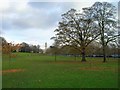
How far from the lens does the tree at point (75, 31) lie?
185 feet

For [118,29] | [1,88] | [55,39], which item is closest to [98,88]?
[1,88]

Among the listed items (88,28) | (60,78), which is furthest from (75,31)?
(60,78)

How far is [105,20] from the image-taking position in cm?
5294

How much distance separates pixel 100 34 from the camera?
174 feet

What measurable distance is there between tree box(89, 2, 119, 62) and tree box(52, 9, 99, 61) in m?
2.64

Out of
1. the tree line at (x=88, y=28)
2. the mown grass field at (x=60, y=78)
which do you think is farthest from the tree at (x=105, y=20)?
the mown grass field at (x=60, y=78)

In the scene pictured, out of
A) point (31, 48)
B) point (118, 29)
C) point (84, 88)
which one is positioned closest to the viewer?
point (84, 88)

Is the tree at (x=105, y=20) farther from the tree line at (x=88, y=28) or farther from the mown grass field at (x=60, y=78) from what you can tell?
the mown grass field at (x=60, y=78)

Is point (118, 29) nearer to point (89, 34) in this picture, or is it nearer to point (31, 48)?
point (89, 34)

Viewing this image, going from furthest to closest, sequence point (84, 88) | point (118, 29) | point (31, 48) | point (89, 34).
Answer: point (31, 48)
point (89, 34)
point (118, 29)
point (84, 88)

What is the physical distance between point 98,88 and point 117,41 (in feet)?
133

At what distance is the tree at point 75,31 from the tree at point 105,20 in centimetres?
264

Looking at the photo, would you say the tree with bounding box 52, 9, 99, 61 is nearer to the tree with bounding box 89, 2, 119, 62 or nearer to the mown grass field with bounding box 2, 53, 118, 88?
the tree with bounding box 89, 2, 119, 62

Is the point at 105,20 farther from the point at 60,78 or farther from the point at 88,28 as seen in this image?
the point at 60,78
